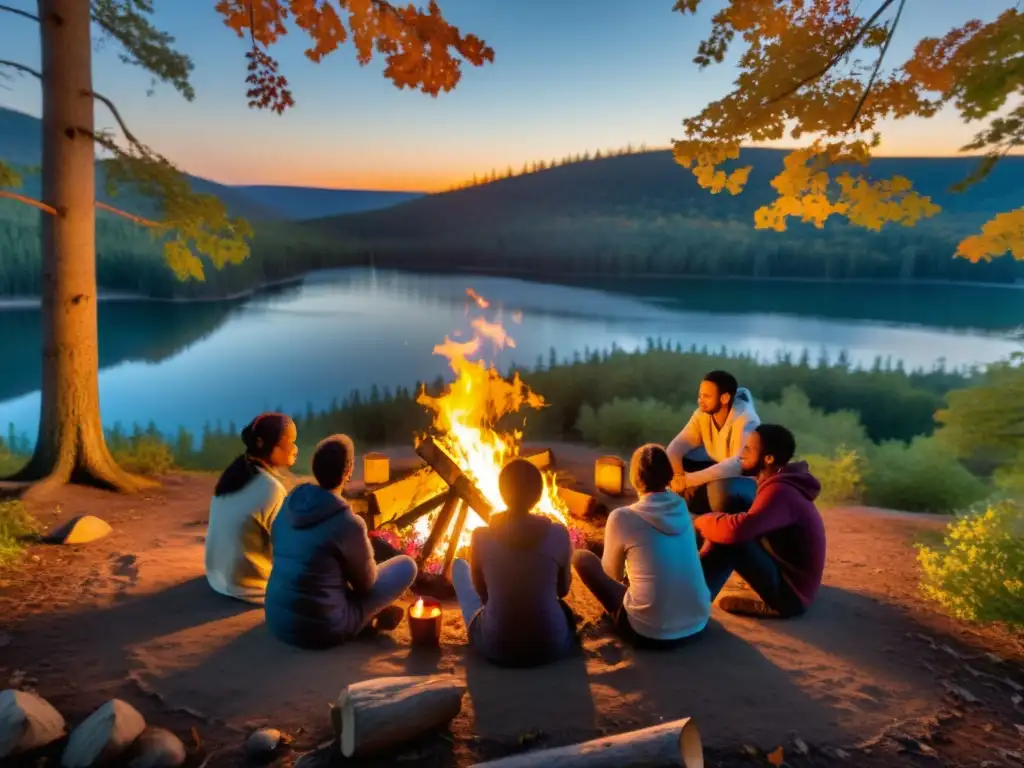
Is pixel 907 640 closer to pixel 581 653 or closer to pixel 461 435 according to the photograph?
pixel 581 653

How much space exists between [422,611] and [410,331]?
1583 inches

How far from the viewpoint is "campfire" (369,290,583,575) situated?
5.68 m

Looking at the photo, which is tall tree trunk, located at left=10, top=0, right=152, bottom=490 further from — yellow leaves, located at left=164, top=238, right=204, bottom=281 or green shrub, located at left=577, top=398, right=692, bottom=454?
green shrub, located at left=577, top=398, right=692, bottom=454

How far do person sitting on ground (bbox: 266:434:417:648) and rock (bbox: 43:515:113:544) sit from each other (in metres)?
2.82

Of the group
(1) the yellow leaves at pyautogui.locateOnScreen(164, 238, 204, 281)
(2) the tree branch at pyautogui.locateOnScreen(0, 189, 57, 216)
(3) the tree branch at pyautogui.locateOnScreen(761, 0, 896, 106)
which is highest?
(3) the tree branch at pyautogui.locateOnScreen(761, 0, 896, 106)

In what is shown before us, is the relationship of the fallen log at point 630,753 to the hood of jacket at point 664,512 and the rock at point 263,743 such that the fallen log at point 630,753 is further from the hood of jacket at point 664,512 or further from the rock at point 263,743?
the hood of jacket at point 664,512

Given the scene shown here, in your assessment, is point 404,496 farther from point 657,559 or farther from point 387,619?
point 657,559

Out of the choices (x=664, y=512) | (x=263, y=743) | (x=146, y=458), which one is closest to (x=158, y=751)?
(x=263, y=743)

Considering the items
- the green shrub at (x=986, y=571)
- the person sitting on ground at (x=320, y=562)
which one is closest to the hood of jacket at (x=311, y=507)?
the person sitting on ground at (x=320, y=562)

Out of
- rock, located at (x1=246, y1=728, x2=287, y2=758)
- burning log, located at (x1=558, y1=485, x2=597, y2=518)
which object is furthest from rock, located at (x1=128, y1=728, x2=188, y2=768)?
burning log, located at (x1=558, y1=485, x2=597, y2=518)

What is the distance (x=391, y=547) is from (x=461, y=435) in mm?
1700

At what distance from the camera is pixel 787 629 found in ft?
15.0

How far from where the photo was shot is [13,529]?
5.92 m

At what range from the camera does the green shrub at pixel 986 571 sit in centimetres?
466
